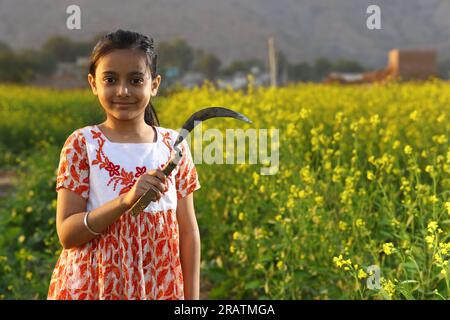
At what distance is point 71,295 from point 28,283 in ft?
7.70

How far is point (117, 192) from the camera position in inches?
65.4

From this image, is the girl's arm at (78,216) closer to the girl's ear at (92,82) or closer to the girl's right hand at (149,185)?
the girl's right hand at (149,185)

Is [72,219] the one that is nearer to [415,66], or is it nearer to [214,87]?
[214,87]

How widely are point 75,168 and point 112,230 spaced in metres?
0.16

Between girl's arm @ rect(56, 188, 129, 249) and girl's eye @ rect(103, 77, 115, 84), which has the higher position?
girl's eye @ rect(103, 77, 115, 84)

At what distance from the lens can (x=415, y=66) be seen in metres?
29.5

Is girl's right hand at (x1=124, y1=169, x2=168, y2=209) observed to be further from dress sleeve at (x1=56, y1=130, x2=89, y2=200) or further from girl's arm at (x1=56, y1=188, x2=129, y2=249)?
dress sleeve at (x1=56, y1=130, x2=89, y2=200)

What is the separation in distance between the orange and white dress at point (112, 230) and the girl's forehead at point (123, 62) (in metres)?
0.15

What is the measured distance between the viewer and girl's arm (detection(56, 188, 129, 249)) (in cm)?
157

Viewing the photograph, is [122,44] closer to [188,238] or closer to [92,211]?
[92,211]

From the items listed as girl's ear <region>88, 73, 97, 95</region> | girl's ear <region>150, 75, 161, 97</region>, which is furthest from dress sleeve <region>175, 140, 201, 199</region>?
girl's ear <region>88, 73, 97, 95</region>

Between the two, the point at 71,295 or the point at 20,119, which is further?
the point at 20,119
